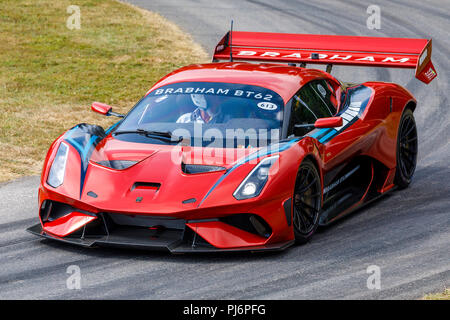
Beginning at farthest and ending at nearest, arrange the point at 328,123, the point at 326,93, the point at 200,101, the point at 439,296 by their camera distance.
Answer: the point at 326,93, the point at 200,101, the point at 328,123, the point at 439,296

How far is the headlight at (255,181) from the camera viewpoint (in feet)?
20.4

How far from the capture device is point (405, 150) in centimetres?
888

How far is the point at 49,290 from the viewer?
18.7 feet

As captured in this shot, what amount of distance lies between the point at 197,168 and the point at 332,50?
139 inches

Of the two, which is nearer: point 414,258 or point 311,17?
point 414,258

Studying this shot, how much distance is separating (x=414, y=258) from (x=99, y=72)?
10128mm

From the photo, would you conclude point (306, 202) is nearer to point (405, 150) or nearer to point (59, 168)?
point (59, 168)

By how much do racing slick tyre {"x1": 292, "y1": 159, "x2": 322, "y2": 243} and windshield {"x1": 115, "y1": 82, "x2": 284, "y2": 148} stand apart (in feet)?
1.51

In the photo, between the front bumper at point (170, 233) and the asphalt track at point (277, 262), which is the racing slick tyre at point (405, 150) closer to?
the asphalt track at point (277, 262)
